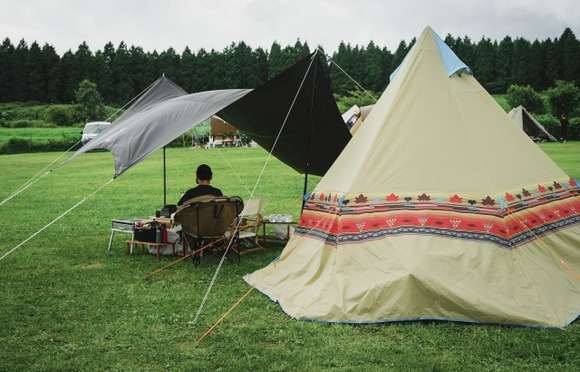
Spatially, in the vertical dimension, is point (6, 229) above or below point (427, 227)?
below

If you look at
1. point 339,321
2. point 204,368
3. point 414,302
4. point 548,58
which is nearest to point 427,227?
point 414,302

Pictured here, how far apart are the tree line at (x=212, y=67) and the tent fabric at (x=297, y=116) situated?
173 feet

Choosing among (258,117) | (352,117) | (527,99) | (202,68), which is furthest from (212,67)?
(258,117)

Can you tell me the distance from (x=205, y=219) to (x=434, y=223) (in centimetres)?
292

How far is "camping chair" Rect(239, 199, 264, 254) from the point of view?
8047 millimetres

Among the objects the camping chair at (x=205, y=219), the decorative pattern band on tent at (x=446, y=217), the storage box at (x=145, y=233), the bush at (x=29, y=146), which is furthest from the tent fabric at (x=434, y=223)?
the bush at (x=29, y=146)

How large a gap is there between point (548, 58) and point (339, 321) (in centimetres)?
7362

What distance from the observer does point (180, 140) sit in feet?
121

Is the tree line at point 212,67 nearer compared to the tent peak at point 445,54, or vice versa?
the tent peak at point 445,54

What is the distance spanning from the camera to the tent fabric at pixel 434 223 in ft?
17.1

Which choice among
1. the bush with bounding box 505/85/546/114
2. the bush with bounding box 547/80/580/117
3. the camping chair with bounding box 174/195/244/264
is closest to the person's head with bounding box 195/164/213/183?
the camping chair with bounding box 174/195/244/264

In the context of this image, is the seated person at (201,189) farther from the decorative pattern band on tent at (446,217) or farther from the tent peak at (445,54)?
the tent peak at (445,54)

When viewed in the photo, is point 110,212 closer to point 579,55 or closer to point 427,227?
point 427,227

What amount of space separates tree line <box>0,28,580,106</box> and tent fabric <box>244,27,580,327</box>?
55.4 m
